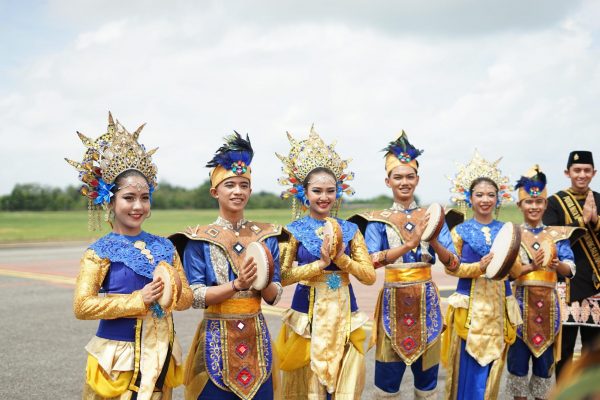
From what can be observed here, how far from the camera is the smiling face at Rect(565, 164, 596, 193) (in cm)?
613

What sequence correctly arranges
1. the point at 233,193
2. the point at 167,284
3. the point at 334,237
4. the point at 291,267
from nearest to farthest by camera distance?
the point at 167,284
the point at 233,193
the point at 334,237
the point at 291,267

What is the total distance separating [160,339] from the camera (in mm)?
3623

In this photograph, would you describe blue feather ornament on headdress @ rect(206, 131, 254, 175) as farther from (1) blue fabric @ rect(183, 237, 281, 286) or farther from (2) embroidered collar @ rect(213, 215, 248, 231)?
(1) blue fabric @ rect(183, 237, 281, 286)

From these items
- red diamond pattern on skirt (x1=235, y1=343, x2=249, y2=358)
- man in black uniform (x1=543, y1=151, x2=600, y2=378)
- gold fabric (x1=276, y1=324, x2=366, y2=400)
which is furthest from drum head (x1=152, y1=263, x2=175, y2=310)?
man in black uniform (x1=543, y1=151, x2=600, y2=378)

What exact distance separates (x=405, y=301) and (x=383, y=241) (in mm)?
497

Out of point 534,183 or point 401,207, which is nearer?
point 401,207

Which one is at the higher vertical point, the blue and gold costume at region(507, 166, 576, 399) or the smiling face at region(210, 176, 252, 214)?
the smiling face at region(210, 176, 252, 214)

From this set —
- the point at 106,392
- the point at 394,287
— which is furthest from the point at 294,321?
the point at 106,392

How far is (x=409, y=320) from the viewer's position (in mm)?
4973

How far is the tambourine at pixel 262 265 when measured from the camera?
3.70 m

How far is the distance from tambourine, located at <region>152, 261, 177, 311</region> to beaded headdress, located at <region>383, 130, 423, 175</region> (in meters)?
2.34

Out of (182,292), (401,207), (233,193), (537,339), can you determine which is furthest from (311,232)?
(537,339)

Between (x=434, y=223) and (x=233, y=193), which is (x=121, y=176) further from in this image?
(x=434, y=223)

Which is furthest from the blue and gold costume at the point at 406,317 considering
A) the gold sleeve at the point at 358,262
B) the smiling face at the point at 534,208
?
the smiling face at the point at 534,208
